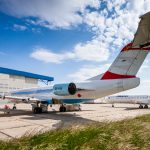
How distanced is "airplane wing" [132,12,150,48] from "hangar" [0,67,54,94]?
36.3m

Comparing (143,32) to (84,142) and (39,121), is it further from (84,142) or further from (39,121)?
(39,121)

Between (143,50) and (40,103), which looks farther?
(40,103)

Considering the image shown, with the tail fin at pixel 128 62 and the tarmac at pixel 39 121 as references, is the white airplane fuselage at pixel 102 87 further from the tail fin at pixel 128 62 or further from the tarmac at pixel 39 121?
the tarmac at pixel 39 121

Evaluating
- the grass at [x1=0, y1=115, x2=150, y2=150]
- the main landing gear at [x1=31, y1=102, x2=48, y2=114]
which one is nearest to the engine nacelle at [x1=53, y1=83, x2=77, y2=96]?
the main landing gear at [x1=31, y1=102, x2=48, y2=114]

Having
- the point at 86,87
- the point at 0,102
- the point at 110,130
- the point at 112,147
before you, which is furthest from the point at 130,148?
the point at 0,102

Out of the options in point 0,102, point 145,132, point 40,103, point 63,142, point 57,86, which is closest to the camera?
point 63,142

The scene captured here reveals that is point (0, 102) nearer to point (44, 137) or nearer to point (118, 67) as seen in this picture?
point (118, 67)

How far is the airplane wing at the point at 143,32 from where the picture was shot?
6.36 metres

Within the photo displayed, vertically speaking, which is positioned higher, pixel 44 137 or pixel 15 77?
pixel 15 77

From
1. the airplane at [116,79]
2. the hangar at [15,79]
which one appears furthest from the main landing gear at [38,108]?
the hangar at [15,79]

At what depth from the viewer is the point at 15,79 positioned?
46812 mm

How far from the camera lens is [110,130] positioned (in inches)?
264

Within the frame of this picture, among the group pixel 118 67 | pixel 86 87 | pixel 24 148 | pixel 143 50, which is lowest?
pixel 24 148

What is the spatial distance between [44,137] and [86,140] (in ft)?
4.19
